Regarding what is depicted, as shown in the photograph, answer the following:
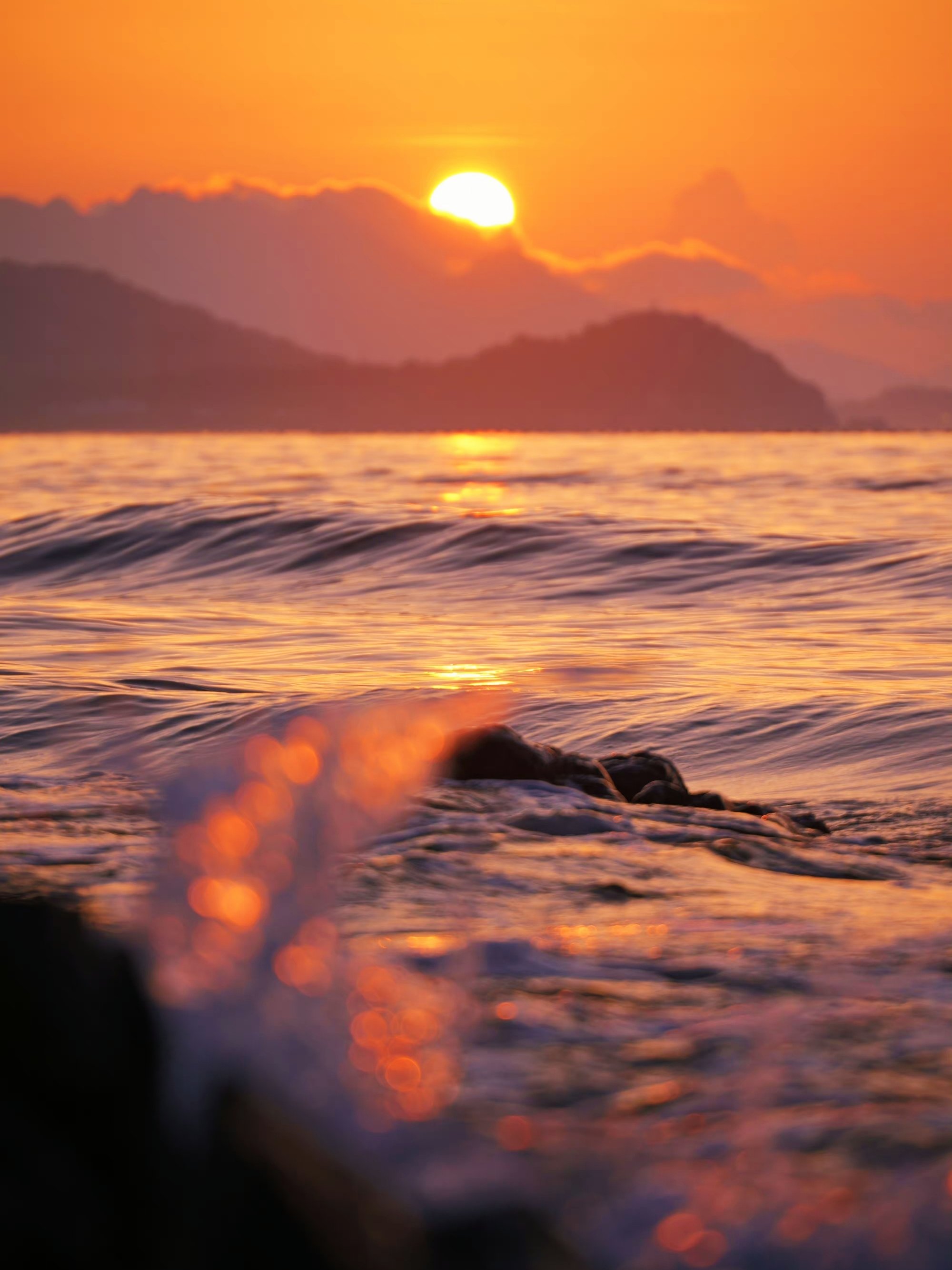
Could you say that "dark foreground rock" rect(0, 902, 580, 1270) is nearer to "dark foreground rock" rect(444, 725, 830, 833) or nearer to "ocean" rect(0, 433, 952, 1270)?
"ocean" rect(0, 433, 952, 1270)

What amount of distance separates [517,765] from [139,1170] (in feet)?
13.0

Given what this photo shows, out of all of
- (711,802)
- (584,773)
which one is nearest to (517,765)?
(584,773)

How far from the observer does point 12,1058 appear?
87.1 inches

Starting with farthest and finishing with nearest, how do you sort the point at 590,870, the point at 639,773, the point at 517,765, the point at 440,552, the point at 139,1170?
the point at 440,552 < the point at 639,773 < the point at 517,765 < the point at 590,870 < the point at 139,1170

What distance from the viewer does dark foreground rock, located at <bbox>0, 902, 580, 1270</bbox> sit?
199 centimetres

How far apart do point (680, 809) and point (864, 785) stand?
175cm

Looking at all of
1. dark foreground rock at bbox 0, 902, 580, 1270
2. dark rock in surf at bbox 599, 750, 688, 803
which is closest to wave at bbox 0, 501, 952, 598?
dark rock in surf at bbox 599, 750, 688, 803

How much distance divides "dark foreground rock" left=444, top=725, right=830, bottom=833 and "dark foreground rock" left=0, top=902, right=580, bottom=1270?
11.8 ft

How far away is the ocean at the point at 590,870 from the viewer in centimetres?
260

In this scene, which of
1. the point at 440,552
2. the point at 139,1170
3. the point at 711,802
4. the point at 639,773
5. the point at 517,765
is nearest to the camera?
the point at 139,1170

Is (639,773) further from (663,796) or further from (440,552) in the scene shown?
(440,552)

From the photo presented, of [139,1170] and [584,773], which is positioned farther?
[584,773]

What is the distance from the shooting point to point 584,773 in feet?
19.9

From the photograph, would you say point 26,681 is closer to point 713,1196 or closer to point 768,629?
point 768,629
